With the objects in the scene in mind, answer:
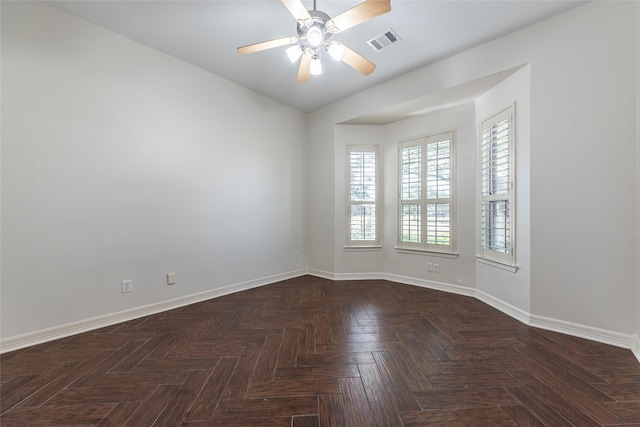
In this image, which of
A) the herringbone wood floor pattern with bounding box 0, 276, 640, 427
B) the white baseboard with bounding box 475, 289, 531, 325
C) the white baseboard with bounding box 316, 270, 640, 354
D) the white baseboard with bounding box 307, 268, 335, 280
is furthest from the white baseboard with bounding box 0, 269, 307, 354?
the white baseboard with bounding box 475, 289, 531, 325

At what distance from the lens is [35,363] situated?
6.23 ft

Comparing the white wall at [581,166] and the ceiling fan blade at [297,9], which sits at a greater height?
the ceiling fan blade at [297,9]

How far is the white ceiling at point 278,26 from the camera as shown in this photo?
2262 mm

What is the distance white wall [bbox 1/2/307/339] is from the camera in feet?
7.00

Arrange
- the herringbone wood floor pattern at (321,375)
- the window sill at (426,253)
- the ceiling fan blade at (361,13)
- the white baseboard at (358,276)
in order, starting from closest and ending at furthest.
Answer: the herringbone wood floor pattern at (321,375), the ceiling fan blade at (361,13), the window sill at (426,253), the white baseboard at (358,276)

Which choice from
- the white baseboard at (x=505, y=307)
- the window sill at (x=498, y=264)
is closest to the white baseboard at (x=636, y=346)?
the white baseboard at (x=505, y=307)

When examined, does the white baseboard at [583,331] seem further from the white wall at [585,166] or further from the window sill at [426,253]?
the window sill at [426,253]

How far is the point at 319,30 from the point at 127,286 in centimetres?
291

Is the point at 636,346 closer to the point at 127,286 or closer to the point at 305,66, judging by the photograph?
the point at 305,66

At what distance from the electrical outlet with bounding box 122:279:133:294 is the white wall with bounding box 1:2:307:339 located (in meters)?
0.05

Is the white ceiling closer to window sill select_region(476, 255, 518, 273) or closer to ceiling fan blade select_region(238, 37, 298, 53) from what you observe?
ceiling fan blade select_region(238, 37, 298, 53)

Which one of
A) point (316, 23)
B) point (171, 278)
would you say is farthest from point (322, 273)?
point (316, 23)

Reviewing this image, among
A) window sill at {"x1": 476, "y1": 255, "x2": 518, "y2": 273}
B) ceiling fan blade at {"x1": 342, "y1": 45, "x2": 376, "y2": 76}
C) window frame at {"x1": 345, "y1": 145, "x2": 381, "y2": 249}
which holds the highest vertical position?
ceiling fan blade at {"x1": 342, "y1": 45, "x2": 376, "y2": 76}

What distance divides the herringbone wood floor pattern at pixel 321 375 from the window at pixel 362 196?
1671mm
